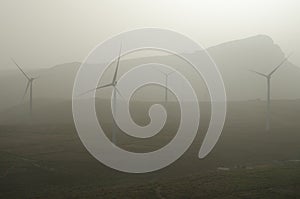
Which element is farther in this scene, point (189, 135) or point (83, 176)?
point (189, 135)

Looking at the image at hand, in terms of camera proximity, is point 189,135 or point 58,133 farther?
point 58,133

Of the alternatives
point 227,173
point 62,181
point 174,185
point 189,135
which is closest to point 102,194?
point 174,185

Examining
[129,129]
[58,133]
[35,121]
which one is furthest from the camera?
[35,121]

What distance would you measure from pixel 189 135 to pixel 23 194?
5896cm

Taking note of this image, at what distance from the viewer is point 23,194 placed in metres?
53.2

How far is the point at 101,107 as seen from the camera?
178 m

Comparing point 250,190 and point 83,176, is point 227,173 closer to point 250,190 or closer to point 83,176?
point 250,190

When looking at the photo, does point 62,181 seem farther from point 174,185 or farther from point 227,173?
point 227,173

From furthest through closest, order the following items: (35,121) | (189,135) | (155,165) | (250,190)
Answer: (35,121) → (189,135) → (155,165) → (250,190)

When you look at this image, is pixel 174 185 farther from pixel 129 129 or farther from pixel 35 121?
pixel 35 121

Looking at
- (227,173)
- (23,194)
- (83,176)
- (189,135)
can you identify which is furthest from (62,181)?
(189,135)

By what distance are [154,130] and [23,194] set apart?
220ft

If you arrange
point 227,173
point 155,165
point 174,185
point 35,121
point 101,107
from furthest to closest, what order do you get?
point 101,107, point 35,121, point 155,165, point 227,173, point 174,185

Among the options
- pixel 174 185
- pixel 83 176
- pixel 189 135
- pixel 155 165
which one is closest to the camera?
pixel 174 185
